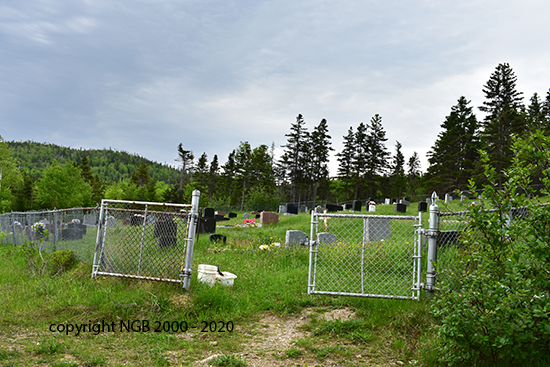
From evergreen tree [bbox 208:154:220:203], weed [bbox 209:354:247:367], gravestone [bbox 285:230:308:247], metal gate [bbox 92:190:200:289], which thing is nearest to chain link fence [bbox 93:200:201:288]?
metal gate [bbox 92:190:200:289]

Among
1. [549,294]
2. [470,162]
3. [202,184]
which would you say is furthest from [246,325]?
[202,184]

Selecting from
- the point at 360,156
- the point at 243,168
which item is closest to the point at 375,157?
the point at 360,156

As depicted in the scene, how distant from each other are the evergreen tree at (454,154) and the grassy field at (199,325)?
38.6m

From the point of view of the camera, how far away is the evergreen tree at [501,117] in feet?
118

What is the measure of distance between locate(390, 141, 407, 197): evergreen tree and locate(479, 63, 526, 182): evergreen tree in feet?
53.6

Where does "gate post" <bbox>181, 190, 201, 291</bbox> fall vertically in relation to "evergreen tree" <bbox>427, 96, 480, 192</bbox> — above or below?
below

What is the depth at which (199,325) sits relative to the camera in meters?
5.34

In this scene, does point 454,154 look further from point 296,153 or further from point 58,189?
point 58,189

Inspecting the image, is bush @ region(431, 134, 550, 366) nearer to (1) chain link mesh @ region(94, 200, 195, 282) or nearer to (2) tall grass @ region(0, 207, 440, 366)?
(2) tall grass @ region(0, 207, 440, 366)

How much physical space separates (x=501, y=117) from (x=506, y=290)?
4083cm

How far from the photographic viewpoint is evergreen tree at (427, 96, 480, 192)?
4159 centimetres

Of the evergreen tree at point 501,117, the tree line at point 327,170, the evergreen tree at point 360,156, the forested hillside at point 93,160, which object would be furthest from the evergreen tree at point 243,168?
the forested hillside at point 93,160

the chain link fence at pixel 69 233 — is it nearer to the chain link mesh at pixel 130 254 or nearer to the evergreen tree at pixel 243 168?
the chain link mesh at pixel 130 254

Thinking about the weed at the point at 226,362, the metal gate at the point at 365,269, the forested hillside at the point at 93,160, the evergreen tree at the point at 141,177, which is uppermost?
the forested hillside at the point at 93,160
